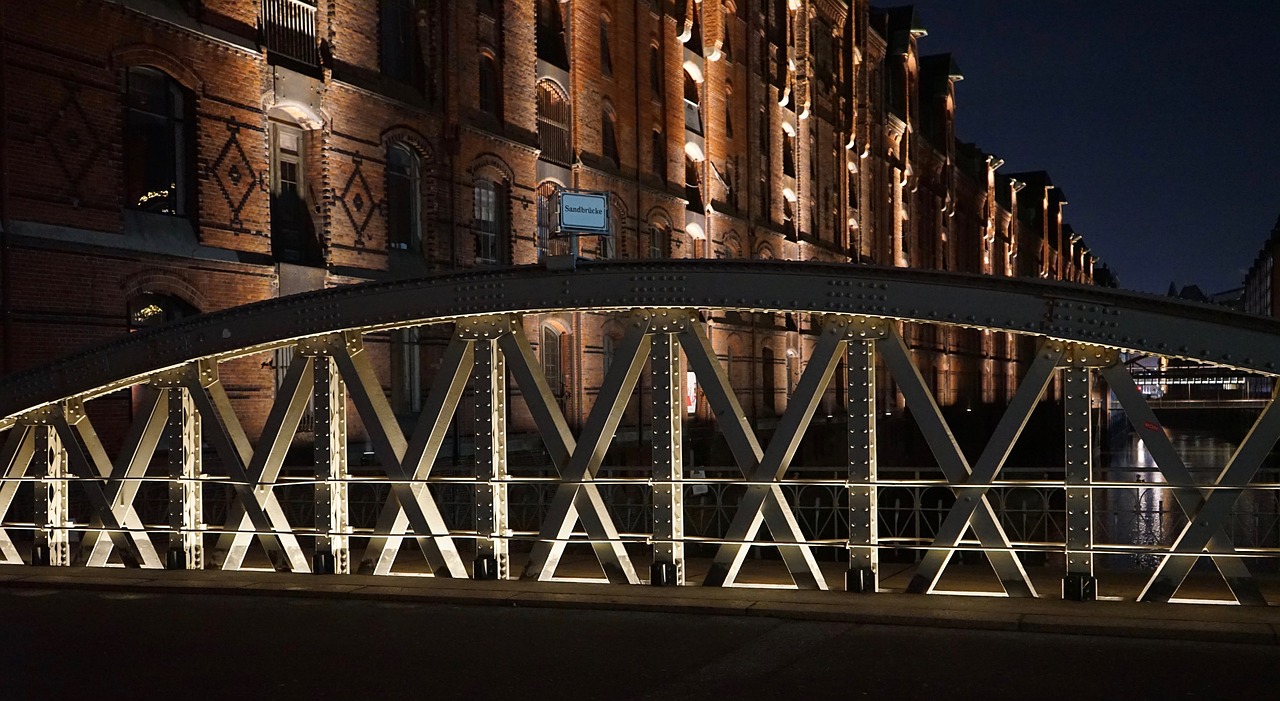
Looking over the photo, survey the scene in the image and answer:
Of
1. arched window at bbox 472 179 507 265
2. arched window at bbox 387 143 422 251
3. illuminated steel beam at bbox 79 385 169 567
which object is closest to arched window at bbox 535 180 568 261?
arched window at bbox 472 179 507 265

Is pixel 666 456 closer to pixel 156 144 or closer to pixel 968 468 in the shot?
pixel 968 468

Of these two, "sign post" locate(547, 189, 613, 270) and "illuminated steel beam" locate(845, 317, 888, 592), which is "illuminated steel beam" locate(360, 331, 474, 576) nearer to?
"sign post" locate(547, 189, 613, 270)

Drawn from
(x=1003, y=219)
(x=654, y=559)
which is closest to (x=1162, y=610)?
(x=654, y=559)

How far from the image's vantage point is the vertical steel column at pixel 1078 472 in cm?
973

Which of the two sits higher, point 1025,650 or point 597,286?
point 597,286

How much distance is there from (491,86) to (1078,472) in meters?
21.2

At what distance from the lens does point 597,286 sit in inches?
419

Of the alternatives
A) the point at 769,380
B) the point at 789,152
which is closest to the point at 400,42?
the point at 769,380

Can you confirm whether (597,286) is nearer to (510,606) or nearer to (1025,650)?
(510,606)

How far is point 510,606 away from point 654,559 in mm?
1389

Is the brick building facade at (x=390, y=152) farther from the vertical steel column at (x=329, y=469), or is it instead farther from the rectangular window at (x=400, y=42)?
the vertical steel column at (x=329, y=469)

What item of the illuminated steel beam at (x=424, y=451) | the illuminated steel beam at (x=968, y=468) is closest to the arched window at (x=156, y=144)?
the illuminated steel beam at (x=424, y=451)

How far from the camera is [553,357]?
102 feet

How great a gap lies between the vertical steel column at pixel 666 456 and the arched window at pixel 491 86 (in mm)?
18733
